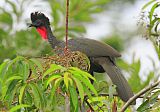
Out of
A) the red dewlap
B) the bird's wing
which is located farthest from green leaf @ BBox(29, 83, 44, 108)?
the red dewlap

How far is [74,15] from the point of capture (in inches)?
323

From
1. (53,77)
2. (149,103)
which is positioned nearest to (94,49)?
(149,103)

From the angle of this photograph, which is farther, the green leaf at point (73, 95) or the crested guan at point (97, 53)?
the crested guan at point (97, 53)

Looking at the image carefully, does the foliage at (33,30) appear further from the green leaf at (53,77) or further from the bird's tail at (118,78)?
the green leaf at (53,77)

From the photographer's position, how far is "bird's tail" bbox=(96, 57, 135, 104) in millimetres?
4574

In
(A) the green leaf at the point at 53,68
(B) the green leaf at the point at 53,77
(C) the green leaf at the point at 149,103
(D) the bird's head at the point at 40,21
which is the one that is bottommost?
(C) the green leaf at the point at 149,103

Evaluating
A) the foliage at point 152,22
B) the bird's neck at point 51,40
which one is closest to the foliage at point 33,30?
the bird's neck at point 51,40

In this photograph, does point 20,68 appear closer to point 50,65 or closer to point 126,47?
point 50,65

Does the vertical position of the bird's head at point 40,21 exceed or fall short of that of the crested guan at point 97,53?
it exceeds it

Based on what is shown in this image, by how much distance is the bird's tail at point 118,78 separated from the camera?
4574 millimetres

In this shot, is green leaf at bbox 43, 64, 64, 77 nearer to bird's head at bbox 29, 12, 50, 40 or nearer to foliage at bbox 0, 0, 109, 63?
bird's head at bbox 29, 12, 50, 40

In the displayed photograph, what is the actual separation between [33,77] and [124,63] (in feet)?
12.2

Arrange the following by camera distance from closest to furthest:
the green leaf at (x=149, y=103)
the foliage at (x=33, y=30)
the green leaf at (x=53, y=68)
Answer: the green leaf at (x=53, y=68) → the green leaf at (x=149, y=103) → the foliage at (x=33, y=30)

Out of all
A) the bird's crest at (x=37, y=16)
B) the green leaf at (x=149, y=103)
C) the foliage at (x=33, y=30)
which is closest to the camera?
the green leaf at (x=149, y=103)
